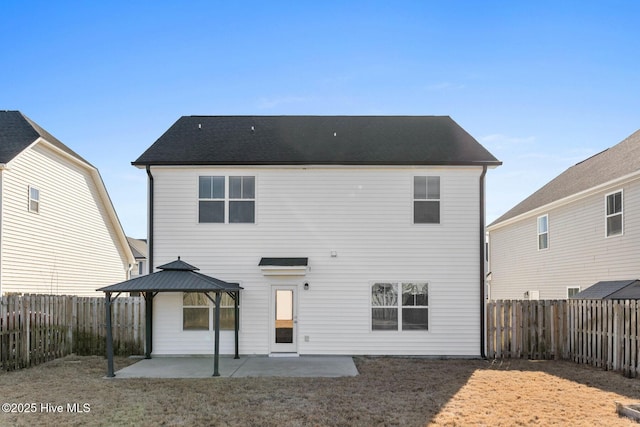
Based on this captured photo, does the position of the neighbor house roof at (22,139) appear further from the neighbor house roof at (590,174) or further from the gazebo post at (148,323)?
the neighbor house roof at (590,174)

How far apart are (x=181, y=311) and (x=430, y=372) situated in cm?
684

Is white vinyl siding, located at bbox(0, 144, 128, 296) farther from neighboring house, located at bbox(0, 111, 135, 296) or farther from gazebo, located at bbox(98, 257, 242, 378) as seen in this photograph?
gazebo, located at bbox(98, 257, 242, 378)

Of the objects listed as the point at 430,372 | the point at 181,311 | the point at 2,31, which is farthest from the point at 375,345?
the point at 2,31

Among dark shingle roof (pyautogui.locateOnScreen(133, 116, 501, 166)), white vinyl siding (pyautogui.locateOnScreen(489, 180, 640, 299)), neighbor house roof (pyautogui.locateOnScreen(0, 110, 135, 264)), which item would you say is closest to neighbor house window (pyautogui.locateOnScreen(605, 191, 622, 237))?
white vinyl siding (pyautogui.locateOnScreen(489, 180, 640, 299))

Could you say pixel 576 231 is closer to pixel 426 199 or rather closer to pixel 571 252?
pixel 571 252

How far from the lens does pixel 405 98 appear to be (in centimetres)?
1767

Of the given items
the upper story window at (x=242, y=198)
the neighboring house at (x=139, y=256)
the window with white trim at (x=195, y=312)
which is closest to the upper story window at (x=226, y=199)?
the upper story window at (x=242, y=198)

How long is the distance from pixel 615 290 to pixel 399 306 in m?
5.67

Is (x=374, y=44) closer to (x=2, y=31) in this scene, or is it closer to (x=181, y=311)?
(x=181, y=311)

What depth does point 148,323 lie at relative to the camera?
14172mm

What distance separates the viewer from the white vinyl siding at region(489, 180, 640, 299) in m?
15.2

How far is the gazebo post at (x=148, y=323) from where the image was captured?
46.3 feet

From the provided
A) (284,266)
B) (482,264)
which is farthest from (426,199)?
(284,266)

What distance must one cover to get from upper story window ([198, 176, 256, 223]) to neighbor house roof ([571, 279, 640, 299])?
961 centimetres
